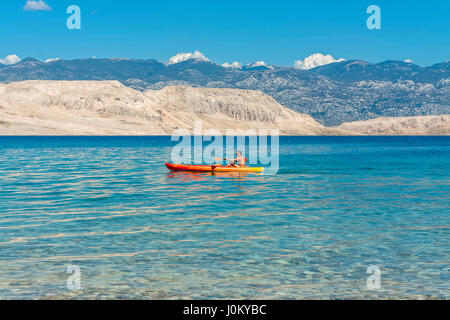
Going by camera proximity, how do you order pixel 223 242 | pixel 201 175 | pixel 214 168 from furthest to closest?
pixel 214 168
pixel 201 175
pixel 223 242

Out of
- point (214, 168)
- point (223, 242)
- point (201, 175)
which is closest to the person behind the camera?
point (223, 242)

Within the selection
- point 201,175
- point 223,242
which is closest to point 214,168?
point 201,175

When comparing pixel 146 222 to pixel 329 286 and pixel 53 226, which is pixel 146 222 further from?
pixel 329 286

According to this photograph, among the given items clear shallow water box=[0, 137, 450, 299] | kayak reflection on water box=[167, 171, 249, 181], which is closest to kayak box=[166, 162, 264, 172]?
kayak reflection on water box=[167, 171, 249, 181]

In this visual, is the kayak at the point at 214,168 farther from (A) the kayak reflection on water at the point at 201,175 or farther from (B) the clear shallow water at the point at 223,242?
(B) the clear shallow water at the point at 223,242

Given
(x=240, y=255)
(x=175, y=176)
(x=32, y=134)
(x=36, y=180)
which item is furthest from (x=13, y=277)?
(x=32, y=134)

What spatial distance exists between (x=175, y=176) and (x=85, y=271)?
97.0ft

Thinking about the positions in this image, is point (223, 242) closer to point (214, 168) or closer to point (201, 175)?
point (201, 175)

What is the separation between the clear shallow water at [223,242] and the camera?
11953mm

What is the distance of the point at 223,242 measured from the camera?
55.0 feet

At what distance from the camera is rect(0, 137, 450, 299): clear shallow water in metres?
12.0

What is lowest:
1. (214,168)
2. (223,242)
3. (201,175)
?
(223,242)

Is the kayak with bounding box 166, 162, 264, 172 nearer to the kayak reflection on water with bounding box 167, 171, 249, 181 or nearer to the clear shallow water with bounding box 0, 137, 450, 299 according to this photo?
the kayak reflection on water with bounding box 167, 171, 249, 181
